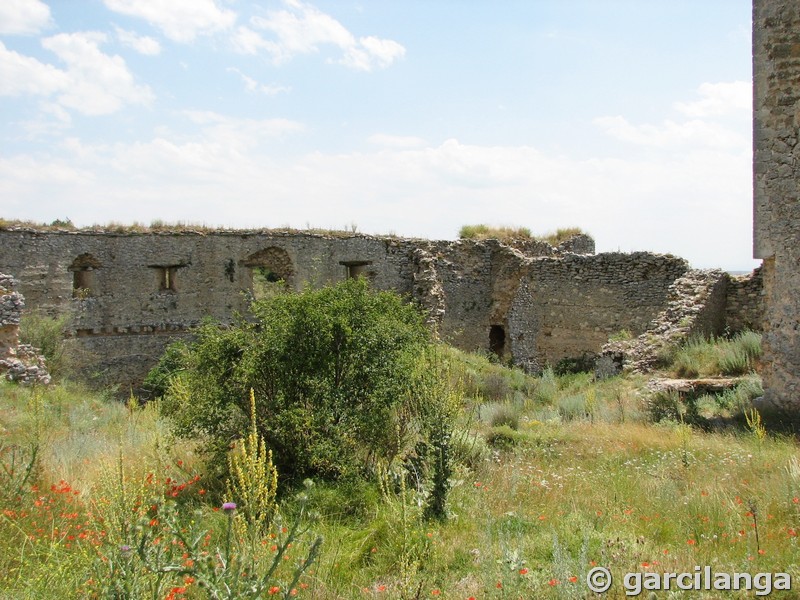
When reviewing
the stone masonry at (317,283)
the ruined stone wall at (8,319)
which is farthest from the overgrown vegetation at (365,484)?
the stone masonry at (317,283)

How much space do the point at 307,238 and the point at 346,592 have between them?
565 inches

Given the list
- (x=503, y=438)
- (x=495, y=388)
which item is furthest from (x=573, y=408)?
(x=495, y=388)

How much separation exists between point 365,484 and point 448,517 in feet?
3.14

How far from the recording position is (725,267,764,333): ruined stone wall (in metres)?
13.4

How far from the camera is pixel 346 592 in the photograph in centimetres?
424

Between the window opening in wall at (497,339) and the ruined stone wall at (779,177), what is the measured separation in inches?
430

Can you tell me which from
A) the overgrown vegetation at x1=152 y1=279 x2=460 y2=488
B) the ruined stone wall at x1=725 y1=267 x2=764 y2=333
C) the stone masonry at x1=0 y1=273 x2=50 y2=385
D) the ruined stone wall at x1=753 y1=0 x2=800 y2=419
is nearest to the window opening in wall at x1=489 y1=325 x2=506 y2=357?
the ruined stone wall at x1=725 y1=267 x2=764 y2=333

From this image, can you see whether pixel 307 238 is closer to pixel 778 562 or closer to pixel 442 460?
pixel 442 460

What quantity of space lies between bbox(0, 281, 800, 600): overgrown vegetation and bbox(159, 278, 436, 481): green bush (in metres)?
0.02

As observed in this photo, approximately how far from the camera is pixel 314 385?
6.57m

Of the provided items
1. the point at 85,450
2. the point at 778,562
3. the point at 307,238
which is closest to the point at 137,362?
the point at 307,238

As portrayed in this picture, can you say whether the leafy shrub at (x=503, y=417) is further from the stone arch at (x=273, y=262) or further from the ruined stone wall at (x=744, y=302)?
the stone arch at (x=273, y=262)

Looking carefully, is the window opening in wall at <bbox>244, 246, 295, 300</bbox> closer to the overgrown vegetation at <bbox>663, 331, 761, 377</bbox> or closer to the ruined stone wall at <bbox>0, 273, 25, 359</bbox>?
the ruined stone wall at <bbox>0, 273, 25, 359</bbox>

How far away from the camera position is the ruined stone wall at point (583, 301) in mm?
15688
